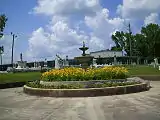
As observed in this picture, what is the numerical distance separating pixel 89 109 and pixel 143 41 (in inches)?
3864

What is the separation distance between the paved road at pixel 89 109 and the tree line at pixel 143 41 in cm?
9011

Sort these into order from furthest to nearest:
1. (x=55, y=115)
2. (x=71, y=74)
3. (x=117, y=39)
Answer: (x=117, y=39), (x=71, y=74), (x=55, y=115)

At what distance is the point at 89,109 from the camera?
40.8 feet

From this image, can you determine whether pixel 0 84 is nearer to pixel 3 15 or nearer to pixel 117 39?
pixel 3 15

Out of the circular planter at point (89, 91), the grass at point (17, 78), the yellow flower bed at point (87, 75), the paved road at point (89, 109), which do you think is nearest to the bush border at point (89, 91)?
the circular planter at point (89, 91)

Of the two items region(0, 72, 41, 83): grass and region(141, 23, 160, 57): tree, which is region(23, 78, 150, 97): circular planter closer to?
region(0, 72, 41, 83): grass

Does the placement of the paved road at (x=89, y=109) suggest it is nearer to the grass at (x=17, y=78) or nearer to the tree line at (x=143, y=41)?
the grass at (x=17, y=78)

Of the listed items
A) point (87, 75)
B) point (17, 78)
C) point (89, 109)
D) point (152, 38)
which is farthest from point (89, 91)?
point (152, 38)

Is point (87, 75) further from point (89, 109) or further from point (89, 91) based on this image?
point (89, 109)

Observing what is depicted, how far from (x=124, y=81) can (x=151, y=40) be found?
90.0m

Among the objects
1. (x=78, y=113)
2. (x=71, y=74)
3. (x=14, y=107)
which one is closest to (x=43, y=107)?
(x=14, y=107)

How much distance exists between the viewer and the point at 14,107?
14.1 meters

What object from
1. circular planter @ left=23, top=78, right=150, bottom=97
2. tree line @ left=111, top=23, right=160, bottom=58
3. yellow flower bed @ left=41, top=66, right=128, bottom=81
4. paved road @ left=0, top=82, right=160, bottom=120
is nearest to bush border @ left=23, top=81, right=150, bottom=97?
circular planter @ left=23, top=78, right=150, bottom=97

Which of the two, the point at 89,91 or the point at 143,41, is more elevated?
the point at 143,41
